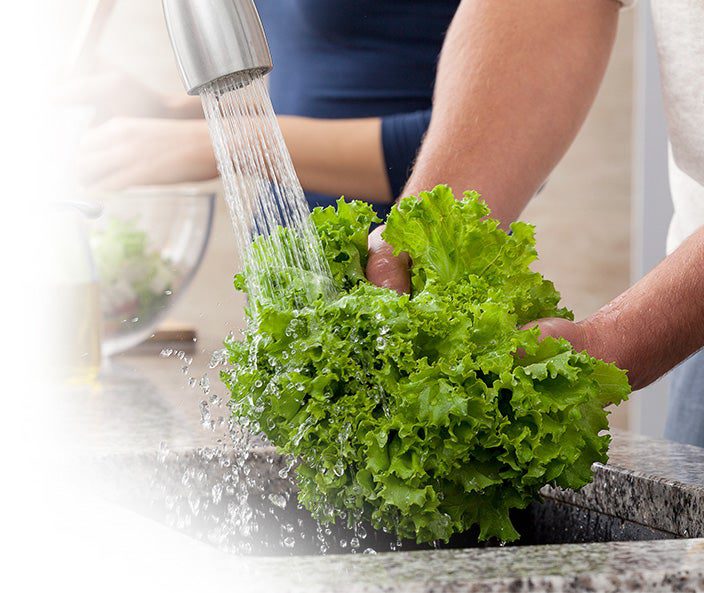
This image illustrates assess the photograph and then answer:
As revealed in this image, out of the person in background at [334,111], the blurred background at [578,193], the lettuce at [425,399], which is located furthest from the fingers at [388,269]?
the blurred background at [578,193]

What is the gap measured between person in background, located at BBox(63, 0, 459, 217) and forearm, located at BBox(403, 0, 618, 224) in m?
0.43

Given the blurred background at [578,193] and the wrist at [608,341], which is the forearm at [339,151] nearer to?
the wrist at [608,341]

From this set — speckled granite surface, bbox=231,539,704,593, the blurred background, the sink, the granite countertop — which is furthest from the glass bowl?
speckled granite surface, bbox=231,539,704,593

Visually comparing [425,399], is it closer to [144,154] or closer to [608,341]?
[608,341]

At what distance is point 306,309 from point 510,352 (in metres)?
0.14

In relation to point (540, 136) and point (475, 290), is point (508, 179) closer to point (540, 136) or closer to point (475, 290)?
point (540, 136)

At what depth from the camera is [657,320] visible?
846 mm

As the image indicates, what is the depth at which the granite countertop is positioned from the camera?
0.55 metres

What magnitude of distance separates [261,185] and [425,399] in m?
0.19

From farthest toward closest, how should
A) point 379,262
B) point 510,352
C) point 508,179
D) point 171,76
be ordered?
1. point 171,76
2. point 508,179
3. point 379,262
4. point 510,352

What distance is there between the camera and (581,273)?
345cm

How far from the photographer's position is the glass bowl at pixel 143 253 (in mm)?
2250

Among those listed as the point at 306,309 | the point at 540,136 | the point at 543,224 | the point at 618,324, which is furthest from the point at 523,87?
the point at 543,224

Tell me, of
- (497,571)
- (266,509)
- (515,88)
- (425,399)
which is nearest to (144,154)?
(515,88)
